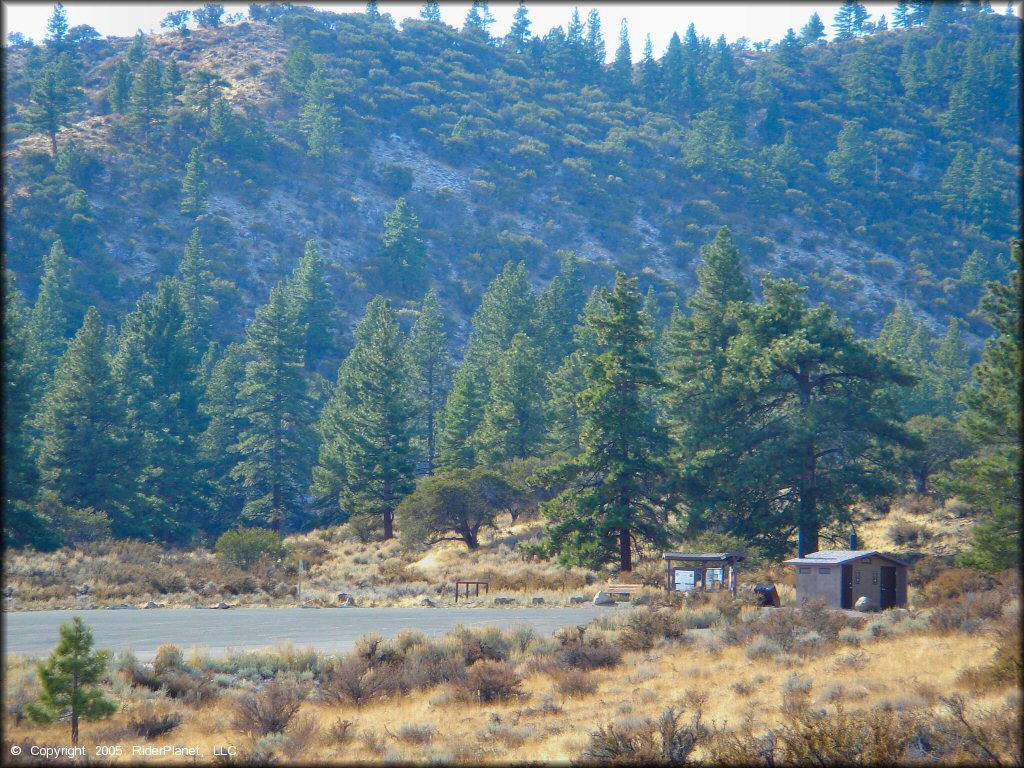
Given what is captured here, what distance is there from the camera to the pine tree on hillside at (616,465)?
40.2m

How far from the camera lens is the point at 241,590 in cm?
3969

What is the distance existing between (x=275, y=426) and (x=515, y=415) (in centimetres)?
1819

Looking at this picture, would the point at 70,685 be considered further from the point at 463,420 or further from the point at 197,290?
the point at 197,290

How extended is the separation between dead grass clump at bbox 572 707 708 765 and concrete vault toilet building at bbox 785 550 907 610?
16770mm

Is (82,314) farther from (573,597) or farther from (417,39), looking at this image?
(417,39)

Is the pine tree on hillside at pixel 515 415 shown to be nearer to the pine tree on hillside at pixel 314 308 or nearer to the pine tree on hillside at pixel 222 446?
the pine tree on hillside at pixel 222 446

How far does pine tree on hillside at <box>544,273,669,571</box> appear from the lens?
4016cm

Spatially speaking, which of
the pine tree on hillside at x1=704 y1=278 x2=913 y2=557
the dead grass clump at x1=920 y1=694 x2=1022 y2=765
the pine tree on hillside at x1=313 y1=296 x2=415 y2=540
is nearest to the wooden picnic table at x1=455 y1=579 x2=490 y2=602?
the pine tree on hillside at x1=704 y1=278 x2=913 y2=557

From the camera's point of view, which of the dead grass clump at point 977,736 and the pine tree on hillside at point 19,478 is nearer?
the dead grass clump at point 977,736

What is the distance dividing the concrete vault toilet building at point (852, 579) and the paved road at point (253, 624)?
250 inches

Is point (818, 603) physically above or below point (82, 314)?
below

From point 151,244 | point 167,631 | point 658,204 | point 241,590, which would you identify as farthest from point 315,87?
point 167,631

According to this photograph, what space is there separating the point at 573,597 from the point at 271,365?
39.7 m

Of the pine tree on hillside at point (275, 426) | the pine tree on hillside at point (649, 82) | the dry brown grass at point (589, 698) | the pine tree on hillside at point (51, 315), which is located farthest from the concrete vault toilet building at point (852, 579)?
the pine tree on hillside at point (649, 82)
